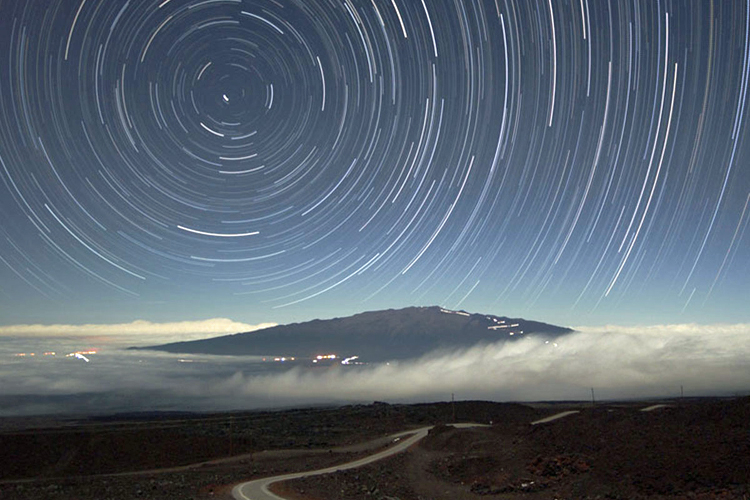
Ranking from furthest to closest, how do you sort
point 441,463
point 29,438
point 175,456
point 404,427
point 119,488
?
point 404,427 → point 29,438 → point 175,456 → point 441,463 → point 119,488

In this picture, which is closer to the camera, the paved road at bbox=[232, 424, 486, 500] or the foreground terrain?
the foreground terrain

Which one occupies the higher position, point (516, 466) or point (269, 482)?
point (516, 466)

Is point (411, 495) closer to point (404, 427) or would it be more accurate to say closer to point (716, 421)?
point (716, 421)

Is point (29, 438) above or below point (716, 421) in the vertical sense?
below

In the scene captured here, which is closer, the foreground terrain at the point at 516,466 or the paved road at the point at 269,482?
the foreground terrain at the point at 516,466

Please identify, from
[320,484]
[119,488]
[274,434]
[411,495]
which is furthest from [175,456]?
[411,495]

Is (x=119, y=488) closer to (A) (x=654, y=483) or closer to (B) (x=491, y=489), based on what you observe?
(B) (x=491, y=489)

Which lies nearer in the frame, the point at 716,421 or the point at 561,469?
the point at 561,469

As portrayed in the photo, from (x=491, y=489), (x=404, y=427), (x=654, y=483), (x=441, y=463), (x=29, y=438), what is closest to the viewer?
(x=654, y=483)

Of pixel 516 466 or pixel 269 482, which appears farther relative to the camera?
pixel 269 482
